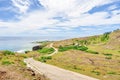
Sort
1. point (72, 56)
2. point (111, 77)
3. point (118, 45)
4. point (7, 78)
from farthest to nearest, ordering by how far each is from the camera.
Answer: point (118, 45), point (72, 56), point (111, 77), point (7, 78)

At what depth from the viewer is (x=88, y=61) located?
158 feet

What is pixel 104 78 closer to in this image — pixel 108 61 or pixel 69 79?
pixel 69 79

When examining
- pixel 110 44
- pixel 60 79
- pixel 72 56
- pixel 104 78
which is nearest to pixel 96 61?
pixel 72 56

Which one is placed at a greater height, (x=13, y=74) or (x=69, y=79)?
(x=13, y=74)

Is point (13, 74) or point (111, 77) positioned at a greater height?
point (13, 74)

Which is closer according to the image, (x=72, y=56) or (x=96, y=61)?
(x=96, y=61)

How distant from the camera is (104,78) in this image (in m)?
29.5

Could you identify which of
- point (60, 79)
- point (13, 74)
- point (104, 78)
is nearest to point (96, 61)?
point (104, 78)

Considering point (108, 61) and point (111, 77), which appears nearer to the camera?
point (111, 77)

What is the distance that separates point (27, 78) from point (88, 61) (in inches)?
1151

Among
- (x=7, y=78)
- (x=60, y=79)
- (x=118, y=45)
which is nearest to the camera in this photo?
(x=7, y=78)

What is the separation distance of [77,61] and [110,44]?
130ft

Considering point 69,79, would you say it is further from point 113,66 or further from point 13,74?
point 113,66

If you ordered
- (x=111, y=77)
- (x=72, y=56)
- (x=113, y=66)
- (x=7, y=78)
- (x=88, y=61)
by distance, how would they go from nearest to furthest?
(x=7, y=78), (x=111, y=77), (x=113, y=66), (x=88, y=61), (x=72, y=56)
